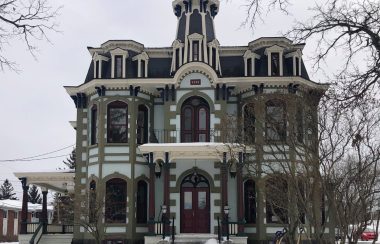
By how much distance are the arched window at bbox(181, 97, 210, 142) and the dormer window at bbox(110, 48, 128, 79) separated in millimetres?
3748

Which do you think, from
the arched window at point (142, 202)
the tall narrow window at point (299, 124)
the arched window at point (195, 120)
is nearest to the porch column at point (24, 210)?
the arched window at point (142, 202)

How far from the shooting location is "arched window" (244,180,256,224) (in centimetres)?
2869

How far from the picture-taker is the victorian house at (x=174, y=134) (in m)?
27.8

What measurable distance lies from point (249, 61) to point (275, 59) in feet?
4.48

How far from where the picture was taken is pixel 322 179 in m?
14.0

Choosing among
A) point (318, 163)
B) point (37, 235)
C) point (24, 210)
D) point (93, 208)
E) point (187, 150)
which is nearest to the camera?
point (318, 163)

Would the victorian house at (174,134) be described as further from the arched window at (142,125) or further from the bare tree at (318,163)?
the bare tree at (318,163)

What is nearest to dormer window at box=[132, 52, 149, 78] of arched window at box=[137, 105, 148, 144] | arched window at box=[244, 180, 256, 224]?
arched window at box=[137, 105, 148, 144]

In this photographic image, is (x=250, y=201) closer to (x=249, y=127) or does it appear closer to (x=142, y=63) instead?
(x=249, y=127)

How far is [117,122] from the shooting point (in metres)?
29.6

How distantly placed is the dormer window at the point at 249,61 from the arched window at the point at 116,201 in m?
8.50

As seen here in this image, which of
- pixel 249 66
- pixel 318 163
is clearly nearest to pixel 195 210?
pixel 249 66

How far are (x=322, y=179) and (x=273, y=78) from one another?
15.2m

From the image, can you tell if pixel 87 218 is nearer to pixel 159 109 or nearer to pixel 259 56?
pixel 159 109
